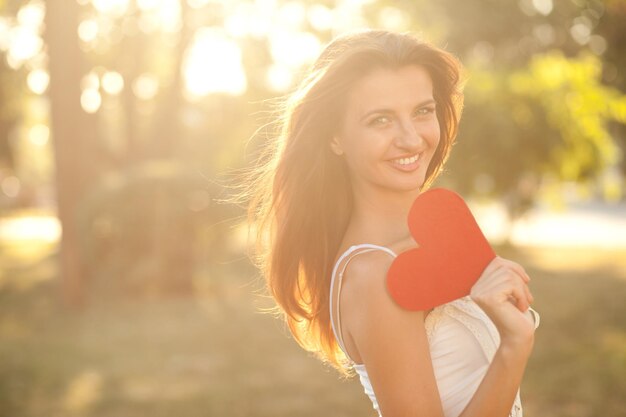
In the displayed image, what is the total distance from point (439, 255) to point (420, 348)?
24cm

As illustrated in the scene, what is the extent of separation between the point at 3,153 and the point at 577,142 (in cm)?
3772

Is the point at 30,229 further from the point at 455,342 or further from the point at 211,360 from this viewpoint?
the point at 455,342

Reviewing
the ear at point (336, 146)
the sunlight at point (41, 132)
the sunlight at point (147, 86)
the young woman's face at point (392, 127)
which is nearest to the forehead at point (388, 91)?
the young woman's face at point (392, 127)

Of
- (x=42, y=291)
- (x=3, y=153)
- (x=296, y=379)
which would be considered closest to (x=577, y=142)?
(x=296, y=379)

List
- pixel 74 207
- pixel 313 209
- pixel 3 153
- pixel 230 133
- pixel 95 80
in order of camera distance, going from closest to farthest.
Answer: pixel 313 209
pixel 74 207
pixel 230 133
pixel 95 80
pixel 3 153

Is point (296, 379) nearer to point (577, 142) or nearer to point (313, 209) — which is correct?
point (313, 209)

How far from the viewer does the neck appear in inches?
86.6

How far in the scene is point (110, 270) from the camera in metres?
12.2

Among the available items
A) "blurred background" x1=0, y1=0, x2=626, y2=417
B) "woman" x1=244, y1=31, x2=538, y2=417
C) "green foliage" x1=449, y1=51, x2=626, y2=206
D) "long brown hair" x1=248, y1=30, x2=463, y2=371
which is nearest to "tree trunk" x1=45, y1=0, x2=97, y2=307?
"blurred background" x1=0, y1=0, x2=626, y2=417

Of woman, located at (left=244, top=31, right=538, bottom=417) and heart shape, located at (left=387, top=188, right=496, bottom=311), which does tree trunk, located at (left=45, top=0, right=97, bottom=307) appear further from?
heart shape, located at (left=387, top=188, right=496, bottom=311)

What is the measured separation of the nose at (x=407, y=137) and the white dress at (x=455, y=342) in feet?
0.91

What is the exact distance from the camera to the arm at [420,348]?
6.27ft

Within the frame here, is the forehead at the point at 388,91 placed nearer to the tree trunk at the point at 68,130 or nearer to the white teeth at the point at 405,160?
the white teeth at the point at 405,160

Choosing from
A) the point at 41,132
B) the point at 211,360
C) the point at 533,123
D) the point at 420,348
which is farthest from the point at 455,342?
the point at 41,132
